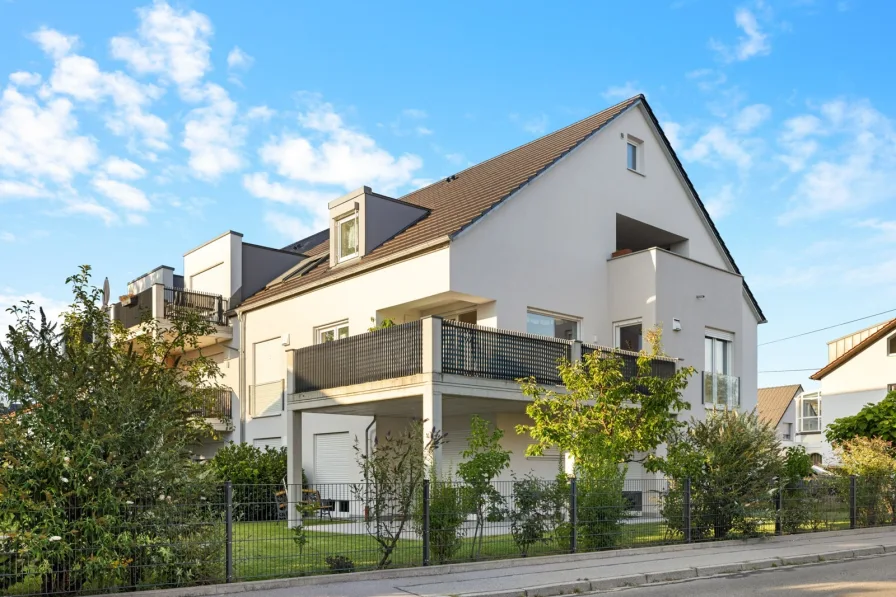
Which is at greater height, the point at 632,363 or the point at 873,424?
the point at 632,363

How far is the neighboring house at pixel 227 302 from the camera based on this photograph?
28.0 meters

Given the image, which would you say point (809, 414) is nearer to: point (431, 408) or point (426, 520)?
point (431, 408)

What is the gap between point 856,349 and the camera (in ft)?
148

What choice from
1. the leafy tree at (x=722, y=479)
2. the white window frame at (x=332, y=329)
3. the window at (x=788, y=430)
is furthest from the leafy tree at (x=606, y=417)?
the window at (x=788, y=430)

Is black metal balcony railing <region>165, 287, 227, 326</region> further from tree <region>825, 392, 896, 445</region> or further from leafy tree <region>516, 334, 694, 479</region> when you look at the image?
tree <region>825, 392, 896, 445</region>

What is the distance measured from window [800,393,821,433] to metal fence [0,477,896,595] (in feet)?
152

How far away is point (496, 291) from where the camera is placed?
21453mm

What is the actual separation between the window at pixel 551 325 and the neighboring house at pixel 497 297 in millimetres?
52

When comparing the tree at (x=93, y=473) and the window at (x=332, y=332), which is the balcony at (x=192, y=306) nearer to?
the window at (x=332, y=332)

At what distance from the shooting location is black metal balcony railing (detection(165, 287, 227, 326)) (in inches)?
1160

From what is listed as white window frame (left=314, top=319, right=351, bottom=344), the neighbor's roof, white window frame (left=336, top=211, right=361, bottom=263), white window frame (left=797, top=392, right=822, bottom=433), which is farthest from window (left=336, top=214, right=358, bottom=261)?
white window frame (left=797, top=392, right=822, bottom=433)

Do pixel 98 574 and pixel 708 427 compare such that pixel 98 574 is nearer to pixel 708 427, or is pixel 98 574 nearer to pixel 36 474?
pixel 36 474

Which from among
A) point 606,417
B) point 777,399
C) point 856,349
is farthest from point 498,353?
point 777,399

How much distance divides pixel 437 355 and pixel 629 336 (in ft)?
28.9
